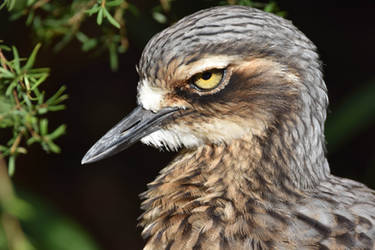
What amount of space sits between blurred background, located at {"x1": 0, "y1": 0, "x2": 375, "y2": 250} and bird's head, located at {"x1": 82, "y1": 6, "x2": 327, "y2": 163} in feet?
3.35

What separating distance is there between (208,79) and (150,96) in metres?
0.18

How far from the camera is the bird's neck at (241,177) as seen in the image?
5.54ft

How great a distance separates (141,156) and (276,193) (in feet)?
6.72

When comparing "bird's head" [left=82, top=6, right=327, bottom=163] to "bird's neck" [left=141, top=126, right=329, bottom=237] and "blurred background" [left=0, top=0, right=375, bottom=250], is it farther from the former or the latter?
"blurred background" [left=0, top=0, right=375, bottom=250]

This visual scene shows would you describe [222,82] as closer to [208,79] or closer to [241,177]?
[208,79]

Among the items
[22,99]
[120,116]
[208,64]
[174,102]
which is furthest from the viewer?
[120,116]

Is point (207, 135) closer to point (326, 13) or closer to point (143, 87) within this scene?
point (143, 87)

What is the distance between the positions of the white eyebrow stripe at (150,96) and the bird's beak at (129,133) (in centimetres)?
2

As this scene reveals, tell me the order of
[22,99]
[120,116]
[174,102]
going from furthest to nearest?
[120,116], [22,99], [174,102]

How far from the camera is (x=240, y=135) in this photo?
1.69 meters

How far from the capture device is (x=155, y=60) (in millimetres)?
1658

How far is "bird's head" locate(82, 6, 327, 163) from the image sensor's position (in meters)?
1.61

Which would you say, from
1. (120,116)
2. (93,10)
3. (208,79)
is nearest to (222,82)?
(208,79)

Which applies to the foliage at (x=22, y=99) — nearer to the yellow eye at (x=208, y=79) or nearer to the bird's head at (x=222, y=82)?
the bird's head at (x=222, y=82)
